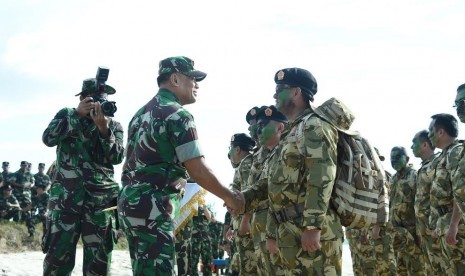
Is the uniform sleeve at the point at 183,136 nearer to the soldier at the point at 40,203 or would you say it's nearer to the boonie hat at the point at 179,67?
the boonie hat at the point at 179,67

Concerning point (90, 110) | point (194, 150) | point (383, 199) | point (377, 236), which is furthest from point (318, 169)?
point (377, 236)

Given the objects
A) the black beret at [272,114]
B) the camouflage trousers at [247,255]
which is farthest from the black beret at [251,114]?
the camouflage trousers at [247,255]

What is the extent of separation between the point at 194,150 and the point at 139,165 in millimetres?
462

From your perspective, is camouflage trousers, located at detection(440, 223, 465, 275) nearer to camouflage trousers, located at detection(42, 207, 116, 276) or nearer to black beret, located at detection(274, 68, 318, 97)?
black beret, located at detection(274, 68, 318, 97)

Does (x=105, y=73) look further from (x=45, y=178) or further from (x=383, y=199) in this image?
(x=45, y=178)

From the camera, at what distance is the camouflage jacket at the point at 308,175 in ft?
14.9

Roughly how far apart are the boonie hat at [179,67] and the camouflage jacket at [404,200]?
6.67 metres

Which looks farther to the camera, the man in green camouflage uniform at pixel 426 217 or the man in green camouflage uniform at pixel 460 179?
the man in green camouflage uniform at pixel 426 217

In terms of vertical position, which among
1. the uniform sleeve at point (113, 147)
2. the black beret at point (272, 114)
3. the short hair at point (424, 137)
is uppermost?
the short hair at point (424, 137)

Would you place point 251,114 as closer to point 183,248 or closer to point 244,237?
point 244,237

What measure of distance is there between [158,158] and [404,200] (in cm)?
708

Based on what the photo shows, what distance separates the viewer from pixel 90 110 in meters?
6.21

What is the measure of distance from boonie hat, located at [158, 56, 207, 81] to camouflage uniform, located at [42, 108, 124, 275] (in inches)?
60.9

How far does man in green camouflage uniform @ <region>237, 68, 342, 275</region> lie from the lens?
4.54m
